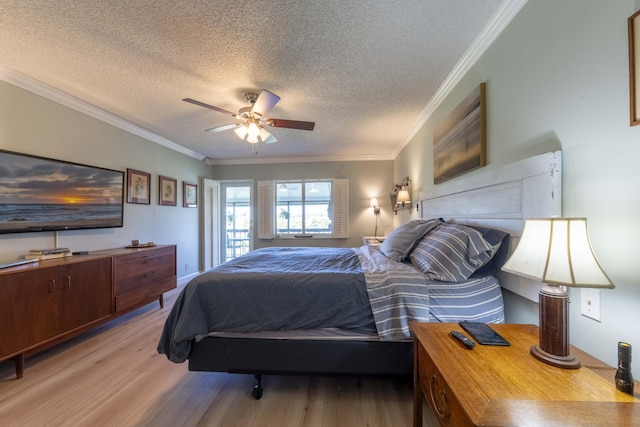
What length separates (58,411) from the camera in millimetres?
1514

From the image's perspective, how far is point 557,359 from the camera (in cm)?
82

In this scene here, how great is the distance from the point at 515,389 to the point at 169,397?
1941 millimetres

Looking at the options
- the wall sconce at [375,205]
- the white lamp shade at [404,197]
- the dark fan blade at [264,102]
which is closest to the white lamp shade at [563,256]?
the dark fan blade at [264,102]

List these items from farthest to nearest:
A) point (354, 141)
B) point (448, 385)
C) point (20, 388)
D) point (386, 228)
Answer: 1. point (386, 228)
2. point (354, 141)
3. point (20, 388)
4. point (448, 385)

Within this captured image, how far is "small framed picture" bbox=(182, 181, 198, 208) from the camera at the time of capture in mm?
4352

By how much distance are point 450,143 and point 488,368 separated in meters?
1.96

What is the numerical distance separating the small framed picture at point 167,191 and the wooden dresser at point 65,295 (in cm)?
108

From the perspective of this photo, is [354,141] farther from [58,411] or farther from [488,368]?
[58,411]

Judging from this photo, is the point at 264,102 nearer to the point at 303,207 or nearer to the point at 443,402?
the point at 443,402

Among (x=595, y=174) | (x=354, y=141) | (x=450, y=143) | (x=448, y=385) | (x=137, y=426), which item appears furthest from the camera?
(x=354, y=141)

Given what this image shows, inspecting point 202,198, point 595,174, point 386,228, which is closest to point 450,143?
point 595,174

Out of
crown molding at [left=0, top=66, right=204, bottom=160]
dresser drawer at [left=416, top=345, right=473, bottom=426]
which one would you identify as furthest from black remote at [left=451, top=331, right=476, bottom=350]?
crown molding at [left=0, top=66, right=204, bottom=160]

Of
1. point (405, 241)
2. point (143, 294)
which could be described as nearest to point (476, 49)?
point (405, 241)

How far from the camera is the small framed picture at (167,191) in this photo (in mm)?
3775
